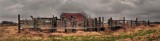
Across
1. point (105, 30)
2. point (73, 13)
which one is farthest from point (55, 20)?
point (73, 13)

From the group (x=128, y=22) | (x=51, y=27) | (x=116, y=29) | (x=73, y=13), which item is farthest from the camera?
(x=73, y=13)

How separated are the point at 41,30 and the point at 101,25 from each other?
36.0 feet

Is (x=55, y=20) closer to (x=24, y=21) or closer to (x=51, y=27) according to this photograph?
(x=51, y=27)

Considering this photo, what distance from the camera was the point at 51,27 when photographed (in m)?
54.5

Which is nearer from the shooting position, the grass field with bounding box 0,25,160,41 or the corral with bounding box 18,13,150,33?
the grass field with bounding box 0,25,160,41

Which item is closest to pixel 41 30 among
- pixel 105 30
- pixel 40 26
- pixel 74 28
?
pixel 40 26

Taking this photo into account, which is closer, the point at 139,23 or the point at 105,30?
the point at 105,30

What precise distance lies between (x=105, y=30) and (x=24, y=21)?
12.9 m

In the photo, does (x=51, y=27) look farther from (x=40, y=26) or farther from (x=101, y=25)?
(x=101, y=25)

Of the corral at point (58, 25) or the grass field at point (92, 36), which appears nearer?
the grass field at point (92, 36)

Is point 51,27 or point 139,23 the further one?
point 139,23

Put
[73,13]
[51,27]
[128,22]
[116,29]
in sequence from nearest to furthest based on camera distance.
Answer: [51,27] → [116,29] → [128,22] → [73,13]

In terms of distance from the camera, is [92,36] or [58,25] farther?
[58,25]

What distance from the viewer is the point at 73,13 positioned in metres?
78.1
